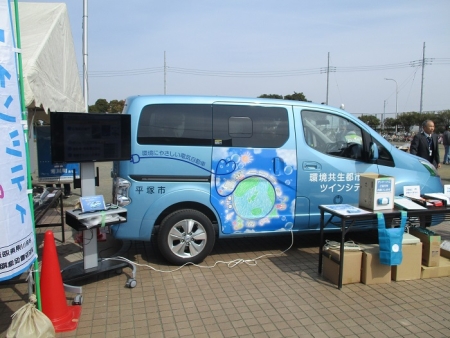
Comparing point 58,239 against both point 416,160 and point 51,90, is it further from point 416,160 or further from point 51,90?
point 416,160

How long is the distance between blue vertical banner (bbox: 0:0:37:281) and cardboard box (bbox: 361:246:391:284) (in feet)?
11.7

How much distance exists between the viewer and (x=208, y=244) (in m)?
5.01

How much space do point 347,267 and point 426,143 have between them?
13.5 ft

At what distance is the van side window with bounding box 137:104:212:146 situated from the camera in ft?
15.8

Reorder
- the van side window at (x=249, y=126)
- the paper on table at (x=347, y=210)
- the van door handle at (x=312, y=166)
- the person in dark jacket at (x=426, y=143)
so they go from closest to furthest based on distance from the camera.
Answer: the paper on table at (x=347, y=210)
the van side window at (x=249, y=126)
the van door handle at (x=312, y=166)
the person in dark jacket at (x=426, y=143)

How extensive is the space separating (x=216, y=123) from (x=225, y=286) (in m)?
2.03

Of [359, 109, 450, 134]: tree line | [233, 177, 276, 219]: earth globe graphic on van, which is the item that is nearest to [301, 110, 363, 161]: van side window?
[233, 177, 276, 219]: earth globe graphic on van

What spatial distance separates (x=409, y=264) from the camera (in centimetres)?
466

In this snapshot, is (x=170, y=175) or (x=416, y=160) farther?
(x=416, y=160)

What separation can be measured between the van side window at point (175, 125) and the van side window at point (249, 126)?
0.14 m

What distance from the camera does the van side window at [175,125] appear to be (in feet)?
15.8

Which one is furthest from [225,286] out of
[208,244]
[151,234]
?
[151,234]

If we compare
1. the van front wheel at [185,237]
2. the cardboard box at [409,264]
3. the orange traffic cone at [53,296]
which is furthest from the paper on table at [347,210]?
the orange traffic cone at [53,296]

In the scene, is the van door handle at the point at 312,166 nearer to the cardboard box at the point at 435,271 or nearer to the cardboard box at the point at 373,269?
the cardboard box at the point at 373,269
